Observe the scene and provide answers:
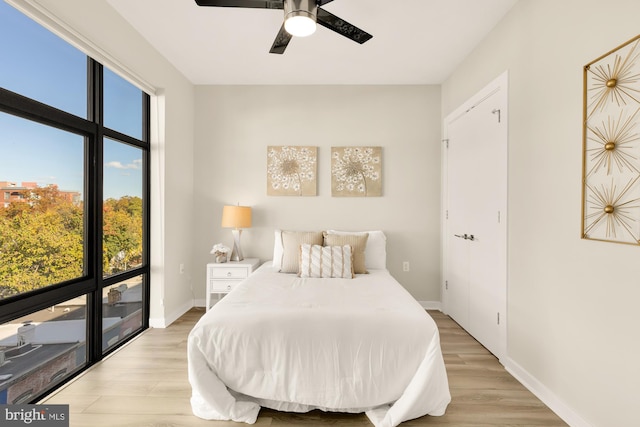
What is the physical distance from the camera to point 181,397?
1.99m

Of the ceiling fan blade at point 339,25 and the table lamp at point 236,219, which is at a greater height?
the ceiling fan blade at point 339,25

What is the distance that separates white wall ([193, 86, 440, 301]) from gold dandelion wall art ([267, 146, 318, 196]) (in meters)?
0.08

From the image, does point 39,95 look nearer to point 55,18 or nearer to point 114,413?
point 55,18

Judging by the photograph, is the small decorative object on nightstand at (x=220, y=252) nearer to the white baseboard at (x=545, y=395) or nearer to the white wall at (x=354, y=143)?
the white wall at (x=354, y=143)

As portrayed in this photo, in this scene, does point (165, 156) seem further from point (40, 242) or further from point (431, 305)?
point (431, 305)

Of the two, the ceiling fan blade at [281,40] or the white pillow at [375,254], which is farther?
the white pillow at [375,254]

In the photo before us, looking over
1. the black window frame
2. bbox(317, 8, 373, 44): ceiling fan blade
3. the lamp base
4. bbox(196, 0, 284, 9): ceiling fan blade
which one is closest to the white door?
bbox(317, 8, 373, 44): ceiling fan blade

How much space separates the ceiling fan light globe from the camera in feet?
5.78

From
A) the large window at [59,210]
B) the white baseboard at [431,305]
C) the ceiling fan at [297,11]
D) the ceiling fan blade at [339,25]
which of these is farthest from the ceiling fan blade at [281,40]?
the white baseboard at [431,305]

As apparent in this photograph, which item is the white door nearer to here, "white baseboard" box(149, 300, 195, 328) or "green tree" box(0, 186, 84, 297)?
"white baseboard" box(149, 300, 195, 328)

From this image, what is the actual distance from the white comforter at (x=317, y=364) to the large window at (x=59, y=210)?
1043 mm

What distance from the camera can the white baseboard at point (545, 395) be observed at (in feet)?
5.61

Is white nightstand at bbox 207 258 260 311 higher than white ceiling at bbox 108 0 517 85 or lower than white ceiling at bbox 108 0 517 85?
lower

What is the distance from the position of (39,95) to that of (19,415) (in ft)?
6.01
